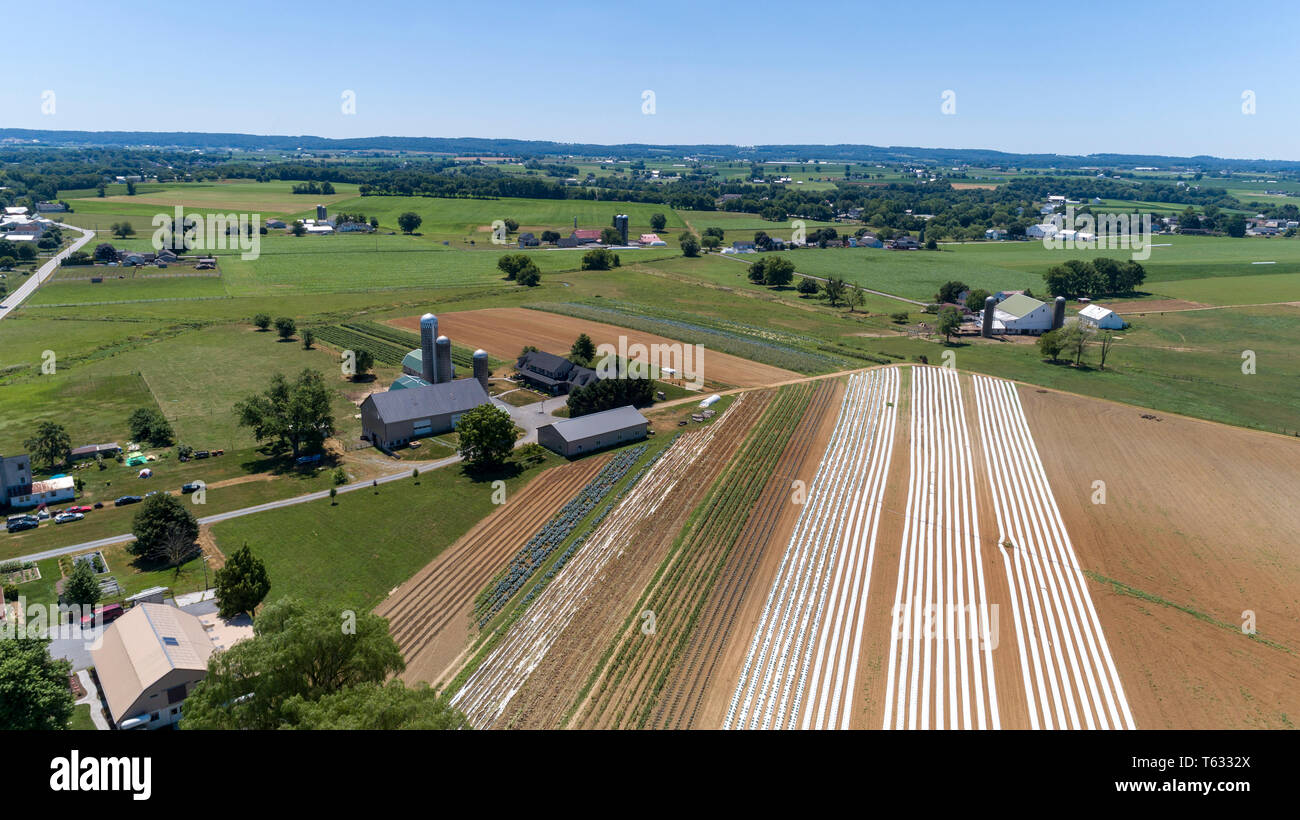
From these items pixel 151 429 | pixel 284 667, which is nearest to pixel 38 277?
pixel 151 429

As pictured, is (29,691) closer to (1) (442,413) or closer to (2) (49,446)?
(2) (49,446)

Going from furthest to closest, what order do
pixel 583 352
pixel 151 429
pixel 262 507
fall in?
pixel 583 352 < pixel 151 429 < pixel 262 507

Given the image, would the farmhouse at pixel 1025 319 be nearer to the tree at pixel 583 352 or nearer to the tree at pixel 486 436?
the tree at pixel 583 352

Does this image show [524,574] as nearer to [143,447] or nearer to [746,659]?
[746,659]

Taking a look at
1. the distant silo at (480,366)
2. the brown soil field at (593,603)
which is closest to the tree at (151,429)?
the distant silo at (480,366)

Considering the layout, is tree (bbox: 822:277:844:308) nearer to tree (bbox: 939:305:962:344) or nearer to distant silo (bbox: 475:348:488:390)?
tree (bbox: 939:305:962:344)

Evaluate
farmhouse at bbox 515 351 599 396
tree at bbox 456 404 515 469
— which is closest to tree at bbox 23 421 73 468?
tree at bbox 456 404 515 469

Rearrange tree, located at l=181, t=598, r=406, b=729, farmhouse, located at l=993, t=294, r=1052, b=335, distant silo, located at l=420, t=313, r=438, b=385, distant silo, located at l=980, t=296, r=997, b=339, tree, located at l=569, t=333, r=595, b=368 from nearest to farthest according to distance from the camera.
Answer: tree, located at l=181, t=598, r=406, b=729 → distant silo, located at l=420, t=313, r=438, b=385 → tree, located at l=569, t=333, r=595, b=368 → distant silo, located at l=980, t=296, r=997, b=339 → farmhouse, located at l=993, t=294, r=1052, b=335
